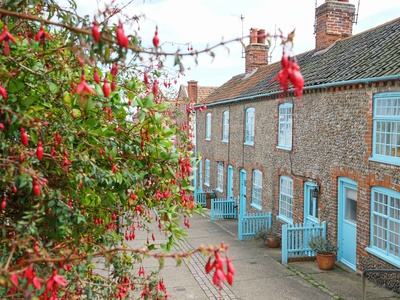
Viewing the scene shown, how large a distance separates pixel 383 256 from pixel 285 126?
6.34 meters

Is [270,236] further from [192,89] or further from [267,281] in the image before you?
[192,89]

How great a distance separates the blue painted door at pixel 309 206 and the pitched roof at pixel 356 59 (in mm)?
3374

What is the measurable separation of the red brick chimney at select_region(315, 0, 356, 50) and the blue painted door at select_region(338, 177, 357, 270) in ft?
25.4

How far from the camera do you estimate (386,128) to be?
1009 centimetres

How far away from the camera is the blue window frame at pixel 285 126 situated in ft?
48.9

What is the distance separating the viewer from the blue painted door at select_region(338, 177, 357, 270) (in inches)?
457

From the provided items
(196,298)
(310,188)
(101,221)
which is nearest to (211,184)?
(310,188)

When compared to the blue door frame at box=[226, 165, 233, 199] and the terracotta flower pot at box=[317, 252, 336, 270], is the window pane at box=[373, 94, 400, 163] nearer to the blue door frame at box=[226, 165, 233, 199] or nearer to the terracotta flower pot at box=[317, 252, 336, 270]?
the terracotta flower pot at box=[317, 252, 336, 270]

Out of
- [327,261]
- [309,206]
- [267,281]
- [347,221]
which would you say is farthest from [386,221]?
[309,206]

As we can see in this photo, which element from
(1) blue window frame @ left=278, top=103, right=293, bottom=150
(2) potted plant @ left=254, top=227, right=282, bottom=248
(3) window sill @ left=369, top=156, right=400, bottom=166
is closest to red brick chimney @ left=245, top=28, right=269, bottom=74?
(1) blue window frame @ left=278, top=103, right=293, bottom=150

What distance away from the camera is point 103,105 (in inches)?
155

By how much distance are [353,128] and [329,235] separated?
3.45 metres

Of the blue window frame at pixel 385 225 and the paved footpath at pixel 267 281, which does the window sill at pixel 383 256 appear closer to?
the blue window frame at pixel 385 225

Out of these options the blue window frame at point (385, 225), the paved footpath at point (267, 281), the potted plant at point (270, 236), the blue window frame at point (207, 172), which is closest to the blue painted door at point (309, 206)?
the potted plant at point (270, 236)
